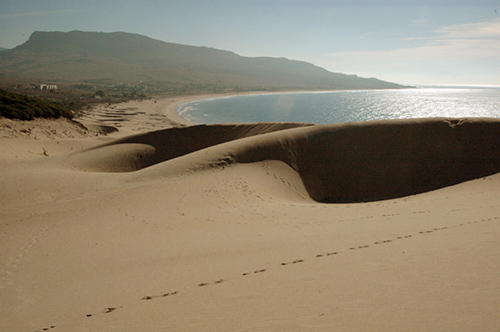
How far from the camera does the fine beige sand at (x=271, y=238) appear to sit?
3908 mm

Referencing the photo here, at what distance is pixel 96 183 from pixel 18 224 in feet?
13.9

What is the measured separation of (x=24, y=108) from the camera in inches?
1125

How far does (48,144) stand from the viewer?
83.0ft

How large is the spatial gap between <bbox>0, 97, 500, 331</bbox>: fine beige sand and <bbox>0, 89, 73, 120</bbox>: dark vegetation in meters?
14.2

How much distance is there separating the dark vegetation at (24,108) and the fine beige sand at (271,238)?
14.2 meters

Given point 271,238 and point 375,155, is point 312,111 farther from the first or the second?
point 271,238

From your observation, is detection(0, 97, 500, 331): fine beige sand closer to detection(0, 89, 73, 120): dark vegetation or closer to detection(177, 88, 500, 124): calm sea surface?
detection(0, 89, 73, 120): dark vegetation

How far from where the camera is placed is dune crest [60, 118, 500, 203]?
14617mm

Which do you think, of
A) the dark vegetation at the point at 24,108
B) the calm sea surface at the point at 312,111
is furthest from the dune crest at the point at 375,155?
the calm sea surface at the point at 312,111

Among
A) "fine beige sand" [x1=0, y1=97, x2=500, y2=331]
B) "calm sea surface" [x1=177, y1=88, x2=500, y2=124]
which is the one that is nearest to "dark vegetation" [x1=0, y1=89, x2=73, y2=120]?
"fine beige sand" [x1=0, y1=97, x2=500, y2=331]

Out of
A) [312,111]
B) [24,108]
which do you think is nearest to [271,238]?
[24,108]

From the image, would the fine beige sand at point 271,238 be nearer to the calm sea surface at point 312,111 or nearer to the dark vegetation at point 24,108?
the dark vegetation at point 24,108

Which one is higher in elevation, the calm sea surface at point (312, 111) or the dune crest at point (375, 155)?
the calm sea surface at point (312, 111)

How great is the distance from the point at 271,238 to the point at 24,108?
101 feet
